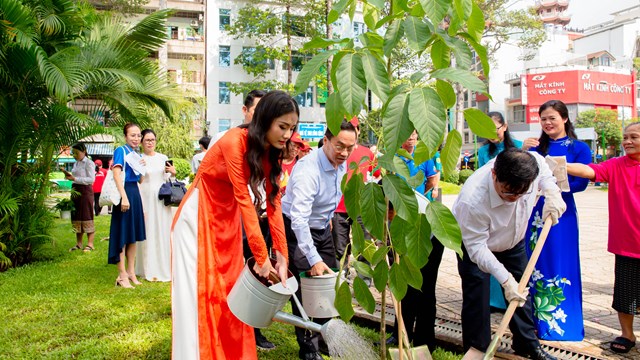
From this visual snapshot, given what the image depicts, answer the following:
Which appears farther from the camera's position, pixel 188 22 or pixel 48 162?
pixel 188 22

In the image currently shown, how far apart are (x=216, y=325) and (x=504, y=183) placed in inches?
68.1

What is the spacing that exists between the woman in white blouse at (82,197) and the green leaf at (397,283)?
7.69m

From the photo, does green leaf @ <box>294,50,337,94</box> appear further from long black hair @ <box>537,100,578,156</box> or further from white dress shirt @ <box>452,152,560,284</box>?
long black hair @ <box>537,100,578,156</box>

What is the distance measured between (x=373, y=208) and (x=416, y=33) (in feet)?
1.95

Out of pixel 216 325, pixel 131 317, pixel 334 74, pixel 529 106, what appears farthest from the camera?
pixel 529 106

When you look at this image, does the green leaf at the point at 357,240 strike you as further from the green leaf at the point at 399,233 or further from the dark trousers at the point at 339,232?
the dark trousers at the point at 339,232

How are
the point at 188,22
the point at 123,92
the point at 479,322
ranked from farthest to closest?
the point at 188,22 < the point at 123,92 < the point at 479,322

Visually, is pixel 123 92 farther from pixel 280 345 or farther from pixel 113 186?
pixel 280 345

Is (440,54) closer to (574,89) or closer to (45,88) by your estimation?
(45,88)

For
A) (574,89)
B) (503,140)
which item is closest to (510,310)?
(503,140)

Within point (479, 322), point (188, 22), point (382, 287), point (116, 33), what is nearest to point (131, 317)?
point (479, 322)

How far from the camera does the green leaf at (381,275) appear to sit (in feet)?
6.36

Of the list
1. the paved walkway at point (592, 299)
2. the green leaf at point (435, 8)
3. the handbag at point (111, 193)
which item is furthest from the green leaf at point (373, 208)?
the handbag at point (111, 193)

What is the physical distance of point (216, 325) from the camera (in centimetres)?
279
